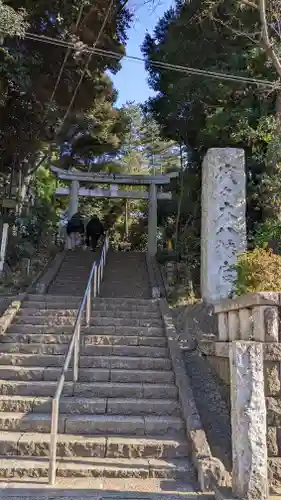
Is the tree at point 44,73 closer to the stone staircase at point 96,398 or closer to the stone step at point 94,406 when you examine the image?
the stone staircase at point 96,398

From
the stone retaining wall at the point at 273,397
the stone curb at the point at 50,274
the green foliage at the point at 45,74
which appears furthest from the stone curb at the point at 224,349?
the green foliage at the point at 45,74

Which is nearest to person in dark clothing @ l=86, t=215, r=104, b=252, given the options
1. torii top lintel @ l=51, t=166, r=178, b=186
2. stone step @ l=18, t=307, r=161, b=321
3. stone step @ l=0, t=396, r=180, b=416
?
torii top lintel @ l=51, t=166, r=178, b=186

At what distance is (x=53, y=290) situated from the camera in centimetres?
936

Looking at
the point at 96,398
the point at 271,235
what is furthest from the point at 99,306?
the point at 271,235

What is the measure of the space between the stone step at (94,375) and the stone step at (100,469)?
4.42 feet

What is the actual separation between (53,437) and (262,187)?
258 inches

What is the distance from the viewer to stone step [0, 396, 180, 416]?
4664mm

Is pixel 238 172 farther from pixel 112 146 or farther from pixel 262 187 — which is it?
pixel 112 146

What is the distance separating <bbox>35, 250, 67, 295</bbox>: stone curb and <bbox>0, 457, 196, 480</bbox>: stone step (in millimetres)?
5134

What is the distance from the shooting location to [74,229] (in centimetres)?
1406

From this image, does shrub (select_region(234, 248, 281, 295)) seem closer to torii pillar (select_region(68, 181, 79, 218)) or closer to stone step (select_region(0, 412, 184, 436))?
stone step (select_region(0, 412, 184, 436))

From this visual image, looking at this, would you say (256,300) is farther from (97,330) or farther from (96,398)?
(97,330)

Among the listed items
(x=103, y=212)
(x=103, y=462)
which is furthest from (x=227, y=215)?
(x=103, y=212)

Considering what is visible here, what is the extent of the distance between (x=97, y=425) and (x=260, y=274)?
2322mm
